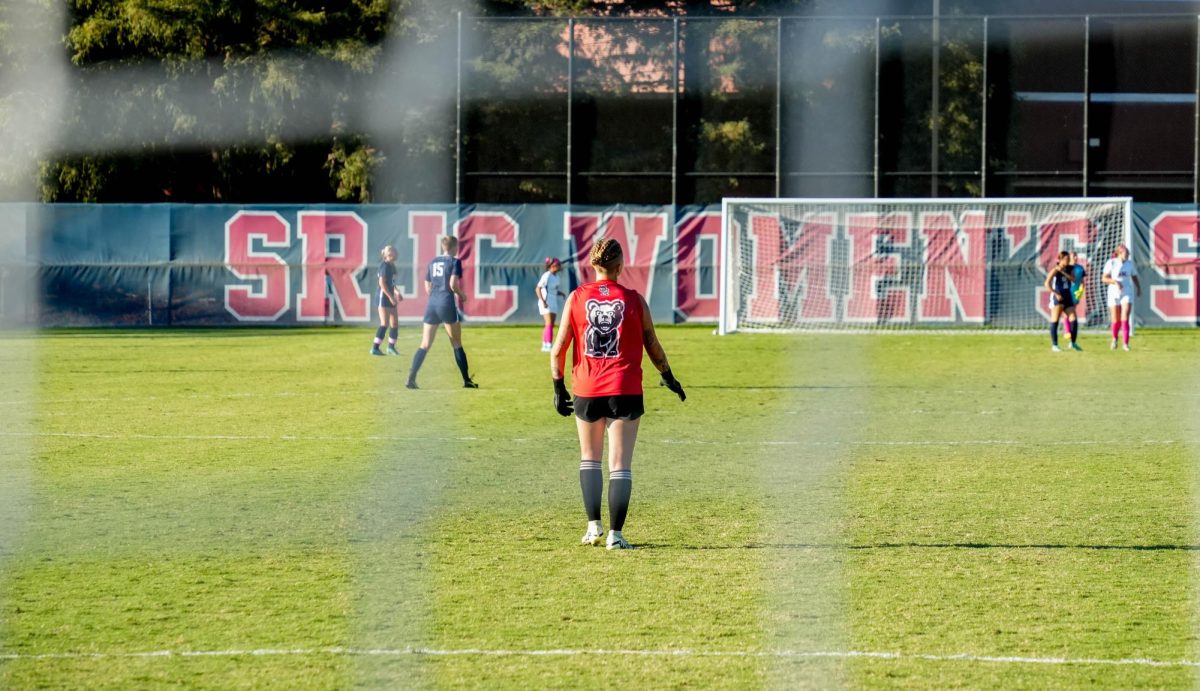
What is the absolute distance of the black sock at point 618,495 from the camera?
8.84 m

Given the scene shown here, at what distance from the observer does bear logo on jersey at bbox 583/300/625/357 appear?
880 cm

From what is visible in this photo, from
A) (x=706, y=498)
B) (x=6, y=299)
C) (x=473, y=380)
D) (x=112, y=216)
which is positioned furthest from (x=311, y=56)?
(x=706, y=498)

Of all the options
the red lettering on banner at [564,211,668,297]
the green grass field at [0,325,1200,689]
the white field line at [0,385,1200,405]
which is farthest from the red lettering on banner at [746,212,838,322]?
the green grass field at [0,325,1200,689]

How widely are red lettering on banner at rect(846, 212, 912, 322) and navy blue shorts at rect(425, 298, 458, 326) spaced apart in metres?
17.3

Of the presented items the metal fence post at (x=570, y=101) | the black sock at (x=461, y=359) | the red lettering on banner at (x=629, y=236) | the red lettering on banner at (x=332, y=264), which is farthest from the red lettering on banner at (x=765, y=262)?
the black sock at (x=461, y=359)

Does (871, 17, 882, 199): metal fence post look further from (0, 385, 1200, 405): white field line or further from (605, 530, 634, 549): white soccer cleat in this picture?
(605, 530, 634, 549): white soccer cleat

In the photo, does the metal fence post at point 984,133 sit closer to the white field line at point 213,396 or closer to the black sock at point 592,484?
the white field line at point 213,396

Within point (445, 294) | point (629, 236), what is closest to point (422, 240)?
point (629, 236)

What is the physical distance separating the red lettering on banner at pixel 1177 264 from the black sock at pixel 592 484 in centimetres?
2945

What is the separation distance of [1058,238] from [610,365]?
28.3m

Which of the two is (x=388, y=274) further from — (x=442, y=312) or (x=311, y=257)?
(x=311, y=257)

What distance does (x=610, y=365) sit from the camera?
884 cm

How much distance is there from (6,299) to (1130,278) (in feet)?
81.7

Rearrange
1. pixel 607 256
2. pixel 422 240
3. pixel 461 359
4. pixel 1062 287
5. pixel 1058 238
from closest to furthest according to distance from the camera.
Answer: pixel 607 256
pixel 461 359
pixel 1062 287
pixel 1058 238
pixel 422 240
